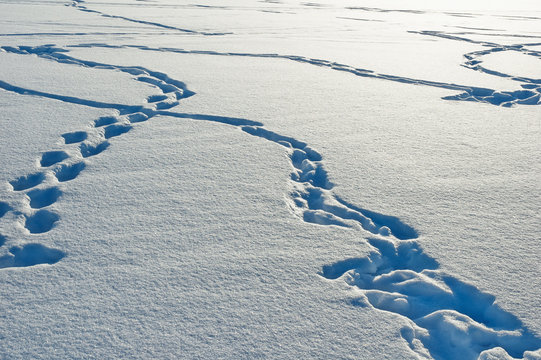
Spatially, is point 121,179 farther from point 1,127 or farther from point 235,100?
point 235,100

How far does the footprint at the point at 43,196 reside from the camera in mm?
1841

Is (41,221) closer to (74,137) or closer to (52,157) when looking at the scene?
(52,157)

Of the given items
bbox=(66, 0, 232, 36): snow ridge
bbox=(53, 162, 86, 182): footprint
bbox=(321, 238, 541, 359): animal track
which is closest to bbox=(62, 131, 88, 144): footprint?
bbox=(53, 162, 86, 182): footprint

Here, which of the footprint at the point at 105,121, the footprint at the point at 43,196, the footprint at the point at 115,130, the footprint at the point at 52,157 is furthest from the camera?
the footprint at the point at 105,121

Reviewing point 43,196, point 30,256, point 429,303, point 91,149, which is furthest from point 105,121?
point 429,303

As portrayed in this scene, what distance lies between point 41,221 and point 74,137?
853mm

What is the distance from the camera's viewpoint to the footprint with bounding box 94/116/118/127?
271 cm

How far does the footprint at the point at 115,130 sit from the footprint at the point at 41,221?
2.87 feet

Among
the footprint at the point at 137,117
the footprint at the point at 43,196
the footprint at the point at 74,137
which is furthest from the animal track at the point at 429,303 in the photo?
the footprint at the point at 137,117

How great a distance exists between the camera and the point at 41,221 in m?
1.72

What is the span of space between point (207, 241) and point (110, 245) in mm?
288

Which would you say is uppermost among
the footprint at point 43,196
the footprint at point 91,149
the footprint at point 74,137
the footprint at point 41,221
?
the footprint at point 74,137

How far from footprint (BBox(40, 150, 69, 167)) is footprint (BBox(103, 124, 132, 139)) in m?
0.34

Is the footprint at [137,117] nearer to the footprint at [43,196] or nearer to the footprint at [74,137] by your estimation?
the footprint at [74,137]
